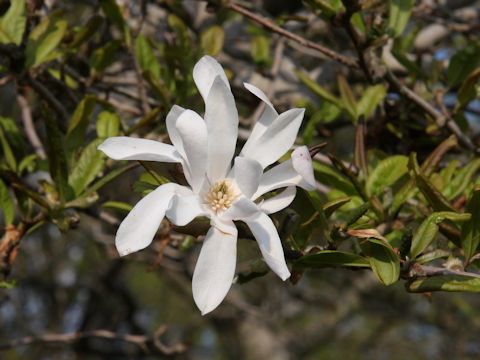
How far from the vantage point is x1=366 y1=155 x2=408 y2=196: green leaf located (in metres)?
1.03

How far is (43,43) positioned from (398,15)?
67 centimetres

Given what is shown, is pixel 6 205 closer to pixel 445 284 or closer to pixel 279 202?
pixel 279 202

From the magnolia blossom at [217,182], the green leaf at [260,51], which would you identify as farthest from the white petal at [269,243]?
the green leaf at [260,51]

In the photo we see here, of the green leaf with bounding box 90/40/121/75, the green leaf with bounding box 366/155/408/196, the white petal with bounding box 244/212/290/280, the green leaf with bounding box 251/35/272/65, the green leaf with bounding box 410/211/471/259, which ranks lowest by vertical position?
the green leaf with bounding box 251/35/272/65

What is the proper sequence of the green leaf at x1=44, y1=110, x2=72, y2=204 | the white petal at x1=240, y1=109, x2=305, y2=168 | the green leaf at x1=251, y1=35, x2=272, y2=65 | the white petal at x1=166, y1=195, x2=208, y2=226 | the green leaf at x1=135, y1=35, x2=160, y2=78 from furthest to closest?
1. the green leaf at x1=251, y1=35, x2=272, y2=65
2. the green leaf at x1=135, y1=35, x2=160, y2=78
3. the green leaf at x1=44, y1=110, x2=72, y2=204
4. the white petal at x1=240, y1=109, x2=305, y2=168
5. the white petal at x1=166, y1=195, x2=208, y2=226

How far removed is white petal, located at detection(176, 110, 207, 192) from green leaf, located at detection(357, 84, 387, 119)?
1.84ft

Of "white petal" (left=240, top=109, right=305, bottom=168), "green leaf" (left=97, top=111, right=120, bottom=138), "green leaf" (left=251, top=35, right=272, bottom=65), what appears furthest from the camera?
"green leaf" (left=251, top=35, right=272, bottom=65)

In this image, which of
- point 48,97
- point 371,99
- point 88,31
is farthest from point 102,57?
point 371,99

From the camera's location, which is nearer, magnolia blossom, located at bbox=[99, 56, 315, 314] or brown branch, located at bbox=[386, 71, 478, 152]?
magnolia blossom, located at bbox=[99, 56, 315, 314]

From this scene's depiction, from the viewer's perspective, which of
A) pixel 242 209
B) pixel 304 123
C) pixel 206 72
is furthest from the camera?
pixel 304 123

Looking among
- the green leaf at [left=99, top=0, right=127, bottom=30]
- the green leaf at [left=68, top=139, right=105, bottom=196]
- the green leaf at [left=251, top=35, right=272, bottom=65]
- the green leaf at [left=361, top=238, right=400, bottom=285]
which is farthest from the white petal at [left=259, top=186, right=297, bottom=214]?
the green leaf at [left=251, top=35, right=272, bottom=65]

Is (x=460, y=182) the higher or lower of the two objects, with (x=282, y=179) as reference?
lower

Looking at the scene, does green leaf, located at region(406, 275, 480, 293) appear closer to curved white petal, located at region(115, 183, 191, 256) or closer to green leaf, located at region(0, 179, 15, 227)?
curved white petal, located at region(115, 183, 191, 256)

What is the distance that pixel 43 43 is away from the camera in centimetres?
119
